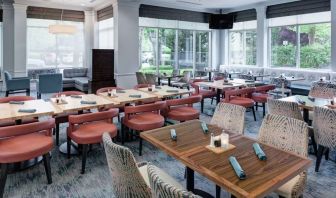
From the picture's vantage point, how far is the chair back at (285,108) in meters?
3.44

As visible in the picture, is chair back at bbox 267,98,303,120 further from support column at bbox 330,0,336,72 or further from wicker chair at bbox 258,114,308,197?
support column at bbox 330,0,336,72

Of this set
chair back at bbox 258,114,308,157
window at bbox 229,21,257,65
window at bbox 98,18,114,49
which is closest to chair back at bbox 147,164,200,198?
chair back at bbox 258,114,308,157

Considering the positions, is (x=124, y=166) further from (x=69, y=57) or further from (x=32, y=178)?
(x=69, y=57)

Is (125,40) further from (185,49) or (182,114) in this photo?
(182,114)

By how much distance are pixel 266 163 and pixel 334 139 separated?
1.69 m

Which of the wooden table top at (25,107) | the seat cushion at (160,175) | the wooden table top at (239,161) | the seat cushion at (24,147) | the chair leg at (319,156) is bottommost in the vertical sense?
the chair leg at (319,156)

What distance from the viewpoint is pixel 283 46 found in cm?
888

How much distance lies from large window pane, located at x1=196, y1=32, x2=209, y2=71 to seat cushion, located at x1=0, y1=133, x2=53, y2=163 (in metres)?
8.37

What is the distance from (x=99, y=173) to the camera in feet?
10.4

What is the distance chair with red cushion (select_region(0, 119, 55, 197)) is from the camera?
2.58 metres

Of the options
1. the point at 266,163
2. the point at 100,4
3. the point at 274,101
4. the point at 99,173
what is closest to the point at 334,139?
the point at 274,101

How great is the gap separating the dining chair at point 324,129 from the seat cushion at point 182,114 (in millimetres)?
1730

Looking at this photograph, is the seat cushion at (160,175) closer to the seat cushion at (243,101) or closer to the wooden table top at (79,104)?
the wooden table top at (79,104)

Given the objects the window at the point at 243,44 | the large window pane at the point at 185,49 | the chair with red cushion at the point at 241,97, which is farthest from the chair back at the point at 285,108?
the large window pane at the point at 185,49
